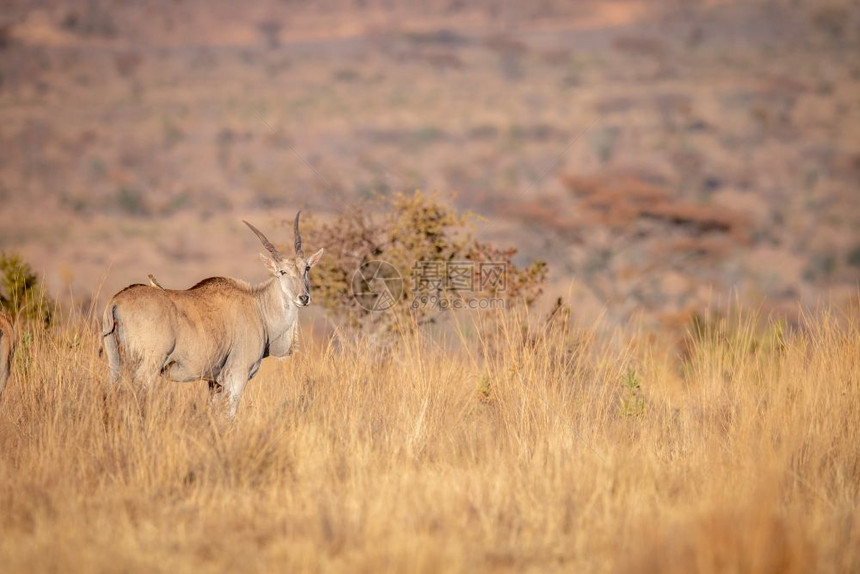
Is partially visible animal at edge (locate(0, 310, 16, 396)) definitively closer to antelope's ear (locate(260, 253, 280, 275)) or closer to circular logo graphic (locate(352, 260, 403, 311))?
antelope's ear (locate(260, 253, 280, 275))

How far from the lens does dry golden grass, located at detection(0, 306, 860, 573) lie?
545cm

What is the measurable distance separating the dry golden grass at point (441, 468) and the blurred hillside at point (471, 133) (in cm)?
579

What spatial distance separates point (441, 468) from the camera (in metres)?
6.98

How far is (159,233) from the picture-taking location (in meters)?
38.5

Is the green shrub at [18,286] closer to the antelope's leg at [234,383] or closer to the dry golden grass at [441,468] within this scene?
the dry golden grass at [441,468]

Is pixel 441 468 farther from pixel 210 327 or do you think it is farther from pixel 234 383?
pixel 210 327

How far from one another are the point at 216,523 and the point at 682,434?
3.86m

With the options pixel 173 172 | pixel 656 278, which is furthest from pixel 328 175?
pixel 656 278

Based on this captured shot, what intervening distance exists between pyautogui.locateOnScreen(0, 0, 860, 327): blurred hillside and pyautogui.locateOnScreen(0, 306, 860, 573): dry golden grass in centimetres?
579

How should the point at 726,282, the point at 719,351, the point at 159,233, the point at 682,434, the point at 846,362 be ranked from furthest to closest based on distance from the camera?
the point at 159,233 < the point at 726,282 < the point at 719,351 < the point at 846,362 < the point at 682,434

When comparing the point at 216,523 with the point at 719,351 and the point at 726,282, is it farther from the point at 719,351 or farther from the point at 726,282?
the point at 726,282

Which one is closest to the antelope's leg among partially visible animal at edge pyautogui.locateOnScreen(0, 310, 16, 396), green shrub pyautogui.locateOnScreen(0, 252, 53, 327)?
partially visible animal at edge pyautogui.locateOnScreen(0, 310, 16, 396)

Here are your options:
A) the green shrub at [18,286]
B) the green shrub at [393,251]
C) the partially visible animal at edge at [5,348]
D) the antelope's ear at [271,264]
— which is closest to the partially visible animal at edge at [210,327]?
the antelope's ear at [271,264]

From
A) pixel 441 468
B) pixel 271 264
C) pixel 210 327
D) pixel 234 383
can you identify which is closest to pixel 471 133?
pixel 271 264
